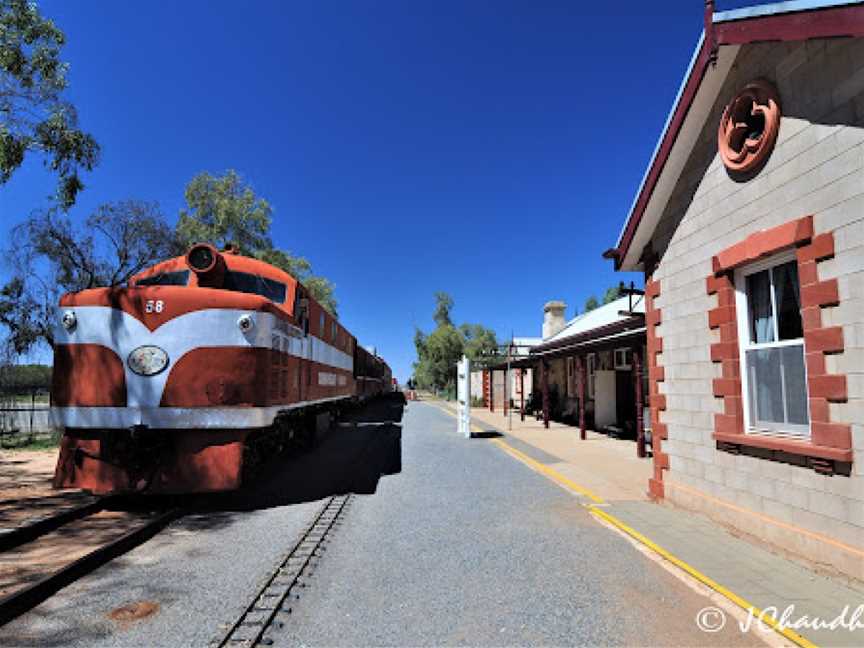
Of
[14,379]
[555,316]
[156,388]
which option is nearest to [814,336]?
[156,388]

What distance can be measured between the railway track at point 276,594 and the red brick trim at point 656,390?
4.53m

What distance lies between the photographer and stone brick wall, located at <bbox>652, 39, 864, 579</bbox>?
4359 mm

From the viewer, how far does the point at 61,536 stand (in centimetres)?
596

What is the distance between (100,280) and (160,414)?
15719 millimetres

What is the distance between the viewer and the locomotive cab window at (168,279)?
26.3 ft

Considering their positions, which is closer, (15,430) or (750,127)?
(750,127)

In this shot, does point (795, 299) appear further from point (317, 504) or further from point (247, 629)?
point (317, 504)

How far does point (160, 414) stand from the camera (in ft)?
21.1

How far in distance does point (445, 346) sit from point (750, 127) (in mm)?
62802

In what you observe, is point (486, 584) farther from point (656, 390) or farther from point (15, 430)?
point (15, 430)

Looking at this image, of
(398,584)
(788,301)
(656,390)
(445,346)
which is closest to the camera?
(398,584)

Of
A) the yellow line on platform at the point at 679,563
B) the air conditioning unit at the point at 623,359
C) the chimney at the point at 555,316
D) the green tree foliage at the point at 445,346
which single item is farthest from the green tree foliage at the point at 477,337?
the yellow line on platform at the point at 679,563

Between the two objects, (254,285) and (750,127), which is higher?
(750,127)

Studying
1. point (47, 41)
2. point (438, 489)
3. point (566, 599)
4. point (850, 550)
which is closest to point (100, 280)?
point (47, 41)
